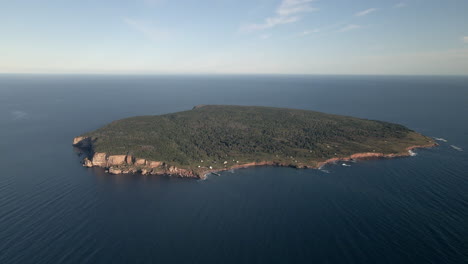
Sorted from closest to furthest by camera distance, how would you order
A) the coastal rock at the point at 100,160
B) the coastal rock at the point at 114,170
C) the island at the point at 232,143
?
the coastal rock at the point at 114,170 → the island at the point at 232,143 → the coastal rock at the point at 100,160

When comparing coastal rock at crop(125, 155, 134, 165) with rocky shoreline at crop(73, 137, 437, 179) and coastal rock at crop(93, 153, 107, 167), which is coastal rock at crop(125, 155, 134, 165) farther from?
coastal rock at crop(93, 153, 107, 167)

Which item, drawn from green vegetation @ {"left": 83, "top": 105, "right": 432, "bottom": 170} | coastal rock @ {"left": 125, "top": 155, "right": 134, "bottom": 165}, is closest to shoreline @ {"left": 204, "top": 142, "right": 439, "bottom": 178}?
green vegetation @ {"left": 83, "top": 105, "right": 432, "bottom": 170}

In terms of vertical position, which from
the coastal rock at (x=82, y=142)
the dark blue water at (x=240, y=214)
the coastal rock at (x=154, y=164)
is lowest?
the dark blue water at (x=240, y=214)

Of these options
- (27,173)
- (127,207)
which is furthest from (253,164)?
(27,173)

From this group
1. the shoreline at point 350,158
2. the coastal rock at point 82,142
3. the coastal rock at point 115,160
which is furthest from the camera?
the coastal rock at point 82,142

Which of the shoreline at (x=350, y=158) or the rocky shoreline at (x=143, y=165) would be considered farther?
the shoreline at (x=350, y=158)

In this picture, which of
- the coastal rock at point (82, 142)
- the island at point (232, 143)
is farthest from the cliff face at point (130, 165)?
the coastal rock at point (82, 142)

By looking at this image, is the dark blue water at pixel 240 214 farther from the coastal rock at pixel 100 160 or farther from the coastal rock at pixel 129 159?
the coastal rock at pixel 129 159
